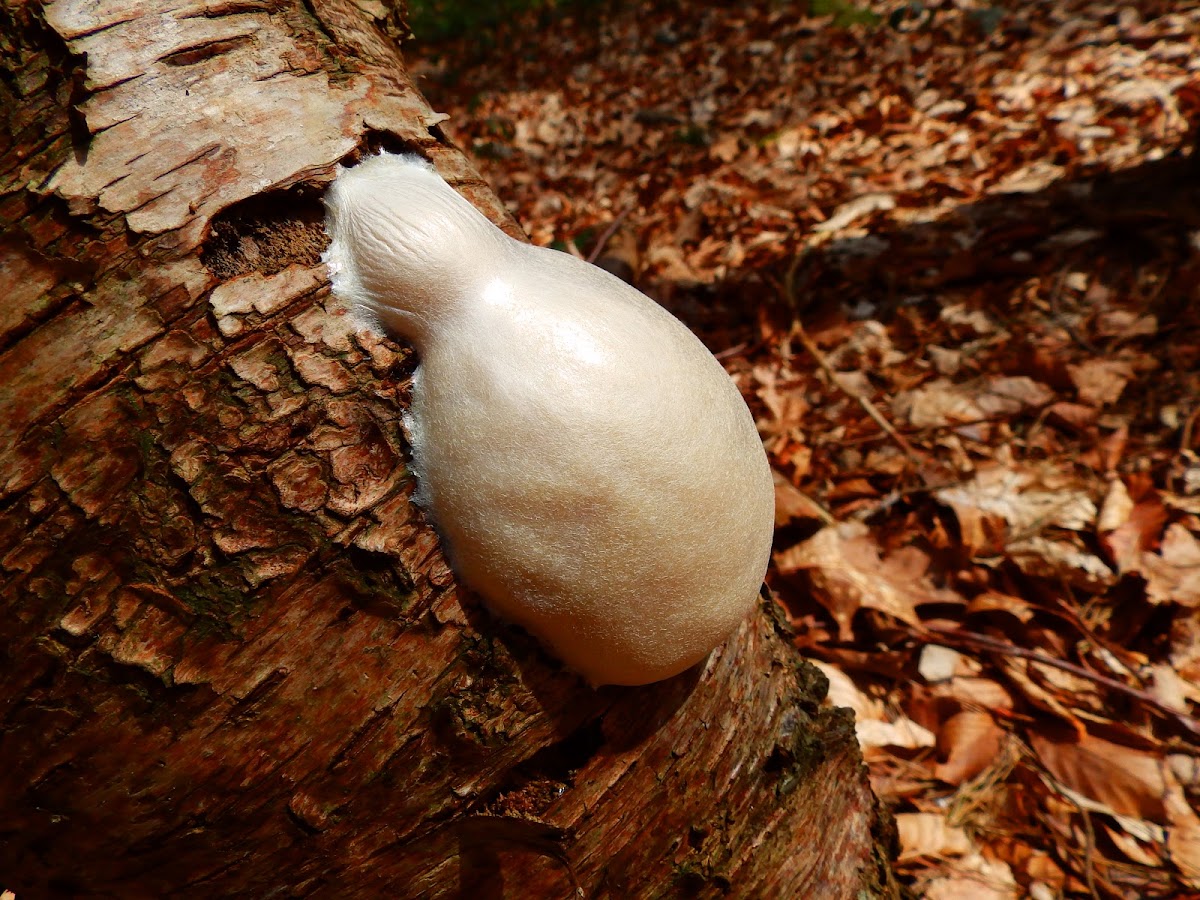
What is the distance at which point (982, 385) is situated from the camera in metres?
2.78

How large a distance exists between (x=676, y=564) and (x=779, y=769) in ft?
1.99

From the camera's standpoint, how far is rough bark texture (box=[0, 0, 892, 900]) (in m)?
0.85

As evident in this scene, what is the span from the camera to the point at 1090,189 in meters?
3.35

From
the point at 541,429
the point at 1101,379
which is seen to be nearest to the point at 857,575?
the point at 1101,379

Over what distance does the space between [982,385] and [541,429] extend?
7.82ft

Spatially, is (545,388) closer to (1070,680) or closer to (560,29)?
(1070,680)

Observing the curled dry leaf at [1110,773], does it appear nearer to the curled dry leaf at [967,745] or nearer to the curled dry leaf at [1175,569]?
the curled dry leaf at [967,745]

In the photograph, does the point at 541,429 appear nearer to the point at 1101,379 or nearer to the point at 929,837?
the point at 929,837

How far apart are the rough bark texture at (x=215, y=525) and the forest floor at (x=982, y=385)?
2.23 feet

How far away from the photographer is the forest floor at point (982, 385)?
6.20 feet

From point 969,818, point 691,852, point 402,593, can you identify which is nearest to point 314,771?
Result: point 402,593

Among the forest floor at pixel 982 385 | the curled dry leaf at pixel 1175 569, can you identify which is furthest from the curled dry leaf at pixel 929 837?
the curled dry leaf at pixel 1175 569

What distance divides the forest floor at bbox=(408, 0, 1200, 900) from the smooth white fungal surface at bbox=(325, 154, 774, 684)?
71 centimetres

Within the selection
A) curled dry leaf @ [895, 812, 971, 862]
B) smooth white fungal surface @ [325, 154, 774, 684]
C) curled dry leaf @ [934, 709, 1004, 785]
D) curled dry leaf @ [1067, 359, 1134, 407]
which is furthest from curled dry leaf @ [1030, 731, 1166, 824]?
smooth white fungal surface @ [325, 154, 774, 684]
